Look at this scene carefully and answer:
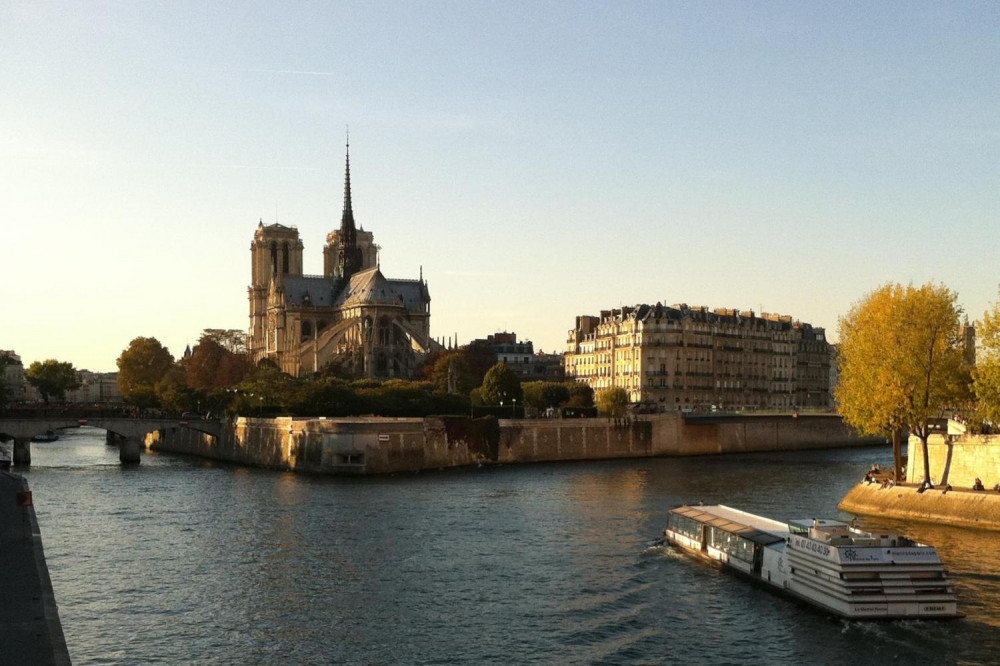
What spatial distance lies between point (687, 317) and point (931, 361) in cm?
8351

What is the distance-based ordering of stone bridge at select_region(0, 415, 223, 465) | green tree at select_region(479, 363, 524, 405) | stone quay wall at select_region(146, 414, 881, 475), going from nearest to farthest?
stone quay wall at select_region(146, 414, 881, 475) < stone bridge at select_region(0, 415, 223, 465) < green tree at select_region(479, 363, 524, 405)

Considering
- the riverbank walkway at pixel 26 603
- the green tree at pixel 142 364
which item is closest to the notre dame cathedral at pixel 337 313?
the green tree at pixel 142 364

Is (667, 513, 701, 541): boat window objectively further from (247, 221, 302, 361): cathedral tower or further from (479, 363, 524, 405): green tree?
(247, 221, 302, 361): cathedral tower

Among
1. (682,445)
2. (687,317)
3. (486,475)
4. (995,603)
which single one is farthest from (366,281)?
(995,603)

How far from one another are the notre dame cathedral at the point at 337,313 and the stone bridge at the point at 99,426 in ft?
180

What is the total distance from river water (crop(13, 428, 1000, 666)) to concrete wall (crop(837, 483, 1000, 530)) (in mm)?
1034

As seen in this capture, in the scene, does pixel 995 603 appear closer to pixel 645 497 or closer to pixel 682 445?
pixel 645 497

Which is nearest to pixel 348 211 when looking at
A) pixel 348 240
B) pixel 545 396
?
pixel 348 240

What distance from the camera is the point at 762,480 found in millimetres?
71312

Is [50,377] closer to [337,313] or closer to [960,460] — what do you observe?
[337,313]

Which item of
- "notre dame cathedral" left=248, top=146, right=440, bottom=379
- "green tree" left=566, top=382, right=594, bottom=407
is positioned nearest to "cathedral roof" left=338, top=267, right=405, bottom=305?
"notre dame cathedral" left=248, top=146, right=440, bottom=379

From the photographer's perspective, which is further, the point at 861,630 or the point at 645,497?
the point at 645,497

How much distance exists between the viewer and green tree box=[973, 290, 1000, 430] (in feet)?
151

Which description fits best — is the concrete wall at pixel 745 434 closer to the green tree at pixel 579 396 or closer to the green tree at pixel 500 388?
the green tree at pixel 579 396
